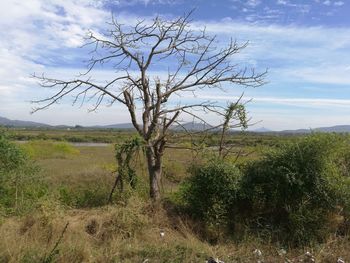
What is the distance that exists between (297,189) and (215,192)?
5.27 feet

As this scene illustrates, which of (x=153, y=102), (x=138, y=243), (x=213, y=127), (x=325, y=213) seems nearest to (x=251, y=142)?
(x=213, y=127)

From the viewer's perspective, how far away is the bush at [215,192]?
8.75m

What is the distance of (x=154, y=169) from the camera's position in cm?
1011

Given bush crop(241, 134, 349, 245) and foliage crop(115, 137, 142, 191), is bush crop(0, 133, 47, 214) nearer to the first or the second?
foliage crop(115, 137, 142, 191)

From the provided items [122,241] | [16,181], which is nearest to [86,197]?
[16,181]

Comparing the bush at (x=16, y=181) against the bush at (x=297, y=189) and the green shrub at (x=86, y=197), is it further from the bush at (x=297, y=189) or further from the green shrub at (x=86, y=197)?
the bush at (x=297, y=189)

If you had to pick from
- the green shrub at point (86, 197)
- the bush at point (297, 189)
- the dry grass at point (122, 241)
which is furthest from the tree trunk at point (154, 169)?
the bush at point (297, 189)

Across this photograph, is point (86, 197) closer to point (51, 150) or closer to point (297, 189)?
point (297, 189)

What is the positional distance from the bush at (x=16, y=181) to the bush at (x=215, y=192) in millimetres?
3261

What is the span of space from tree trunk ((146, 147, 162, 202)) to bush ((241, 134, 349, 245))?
6.83 ft

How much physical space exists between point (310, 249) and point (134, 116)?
197 inches

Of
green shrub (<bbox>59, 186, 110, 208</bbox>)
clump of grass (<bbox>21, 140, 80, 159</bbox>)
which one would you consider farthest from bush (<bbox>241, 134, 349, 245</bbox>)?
clump of grass (<bbox>21, 140, 80, 159</bbox>)

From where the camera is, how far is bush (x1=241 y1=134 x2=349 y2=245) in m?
8.41

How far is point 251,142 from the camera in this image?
40.3 feet
